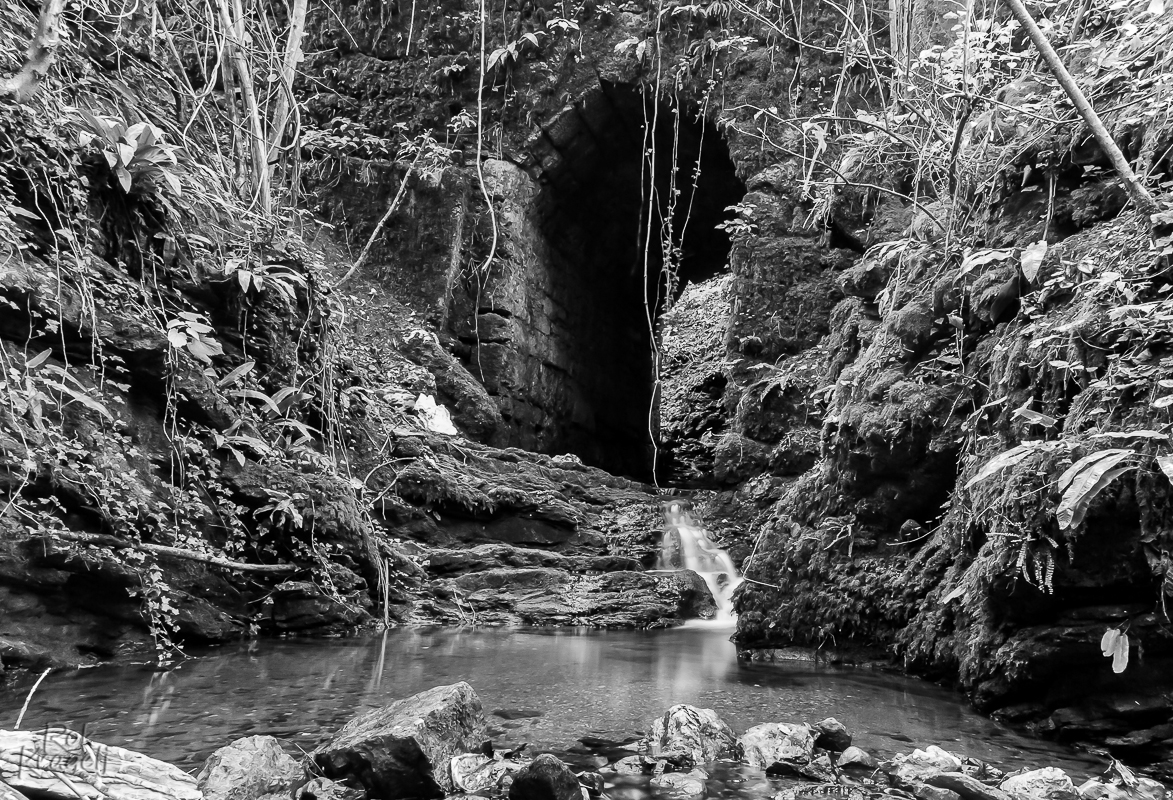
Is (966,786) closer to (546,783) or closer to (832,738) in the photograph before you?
(832,738)

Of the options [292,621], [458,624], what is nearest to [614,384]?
[458,624]

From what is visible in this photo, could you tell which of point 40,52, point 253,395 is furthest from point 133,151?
point 253,395

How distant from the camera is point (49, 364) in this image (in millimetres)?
4488

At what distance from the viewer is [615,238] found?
1427 cm

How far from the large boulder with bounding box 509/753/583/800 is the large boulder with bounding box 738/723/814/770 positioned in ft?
2.58

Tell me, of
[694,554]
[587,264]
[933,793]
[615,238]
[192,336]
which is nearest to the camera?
[933,793]

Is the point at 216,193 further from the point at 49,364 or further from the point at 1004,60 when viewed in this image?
the point at 1004,60

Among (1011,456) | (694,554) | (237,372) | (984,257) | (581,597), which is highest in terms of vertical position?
(984,257)

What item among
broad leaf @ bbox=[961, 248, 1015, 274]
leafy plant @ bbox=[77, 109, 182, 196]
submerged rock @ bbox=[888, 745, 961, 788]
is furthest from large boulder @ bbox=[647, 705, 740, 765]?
leafy plant @ bbox=[77, 109, 182, 196]

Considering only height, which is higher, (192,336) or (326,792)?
(192,336)

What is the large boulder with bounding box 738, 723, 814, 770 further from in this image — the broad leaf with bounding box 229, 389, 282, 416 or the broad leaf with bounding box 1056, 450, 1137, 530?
the broad leaf with bounding box 229, 389, 282, 416

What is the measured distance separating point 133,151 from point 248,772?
4.17 m

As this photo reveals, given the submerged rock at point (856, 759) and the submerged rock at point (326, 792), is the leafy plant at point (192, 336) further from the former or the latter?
the submerged rock at point (856, 759)

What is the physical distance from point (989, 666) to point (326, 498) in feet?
14.7
